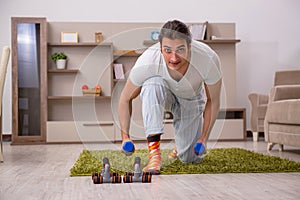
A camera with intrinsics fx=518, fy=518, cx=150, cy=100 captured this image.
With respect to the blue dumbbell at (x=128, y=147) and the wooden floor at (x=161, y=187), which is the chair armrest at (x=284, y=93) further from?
the blue dumbbell at (x=128, y=147)

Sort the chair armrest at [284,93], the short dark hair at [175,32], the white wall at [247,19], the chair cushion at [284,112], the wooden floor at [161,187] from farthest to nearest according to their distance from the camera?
the white wall at [247,19], the chair armrest at [284,93], the chair cushion at [284,112], the short dark hair at [175,32], the wooden floor at [161,187]

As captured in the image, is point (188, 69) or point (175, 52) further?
point (188, 69)

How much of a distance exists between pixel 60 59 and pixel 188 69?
3.55 metres

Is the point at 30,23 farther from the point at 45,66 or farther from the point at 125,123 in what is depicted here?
the point at 125,123

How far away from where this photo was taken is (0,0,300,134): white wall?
6406 mm

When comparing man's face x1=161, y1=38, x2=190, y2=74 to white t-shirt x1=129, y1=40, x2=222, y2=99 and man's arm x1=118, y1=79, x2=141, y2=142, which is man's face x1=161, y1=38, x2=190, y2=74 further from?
man's arm x1=118, y1=79, x2=141, y2=142

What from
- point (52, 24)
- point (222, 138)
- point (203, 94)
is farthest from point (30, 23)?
point (203, 94)

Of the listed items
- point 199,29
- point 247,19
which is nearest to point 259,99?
point 199,29

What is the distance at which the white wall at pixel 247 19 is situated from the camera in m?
6.41

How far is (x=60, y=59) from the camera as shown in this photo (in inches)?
230

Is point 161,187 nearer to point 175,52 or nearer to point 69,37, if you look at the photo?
point 175,52

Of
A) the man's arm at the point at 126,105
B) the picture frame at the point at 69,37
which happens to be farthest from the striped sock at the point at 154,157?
the picture frame at the point at 69,37

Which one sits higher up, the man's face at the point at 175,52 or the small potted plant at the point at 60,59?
the small potted plant at the point at 60,59

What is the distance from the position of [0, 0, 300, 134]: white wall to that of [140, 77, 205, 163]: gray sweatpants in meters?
3.71
